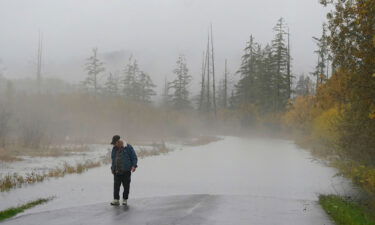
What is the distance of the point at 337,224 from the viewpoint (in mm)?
9922

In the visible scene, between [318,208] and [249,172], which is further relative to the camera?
[249,172]

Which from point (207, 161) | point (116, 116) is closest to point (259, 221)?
point (207, 161)

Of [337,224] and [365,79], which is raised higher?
[365,79]

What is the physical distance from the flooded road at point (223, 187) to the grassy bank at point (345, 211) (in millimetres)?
287

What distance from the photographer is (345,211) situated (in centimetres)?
1121

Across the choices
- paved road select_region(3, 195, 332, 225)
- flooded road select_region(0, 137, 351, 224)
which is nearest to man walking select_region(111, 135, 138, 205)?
paved road select_region(3, 195, 332, 225)

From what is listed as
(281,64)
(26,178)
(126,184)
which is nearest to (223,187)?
(126,184)

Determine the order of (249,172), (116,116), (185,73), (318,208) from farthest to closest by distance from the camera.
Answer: (185,73) < (116,116) < (249,172) < (318,208)

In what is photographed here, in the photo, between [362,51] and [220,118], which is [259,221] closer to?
[362,51]

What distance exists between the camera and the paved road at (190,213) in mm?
9945

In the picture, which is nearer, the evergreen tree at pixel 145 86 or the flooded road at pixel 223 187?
the flooded road at pixel 223 187

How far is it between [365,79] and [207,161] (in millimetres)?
14398

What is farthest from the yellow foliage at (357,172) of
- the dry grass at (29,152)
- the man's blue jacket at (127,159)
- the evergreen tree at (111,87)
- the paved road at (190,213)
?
the evergreen tree at (111,87)

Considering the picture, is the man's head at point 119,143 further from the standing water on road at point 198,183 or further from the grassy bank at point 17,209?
the grassy bank at point 17,209
